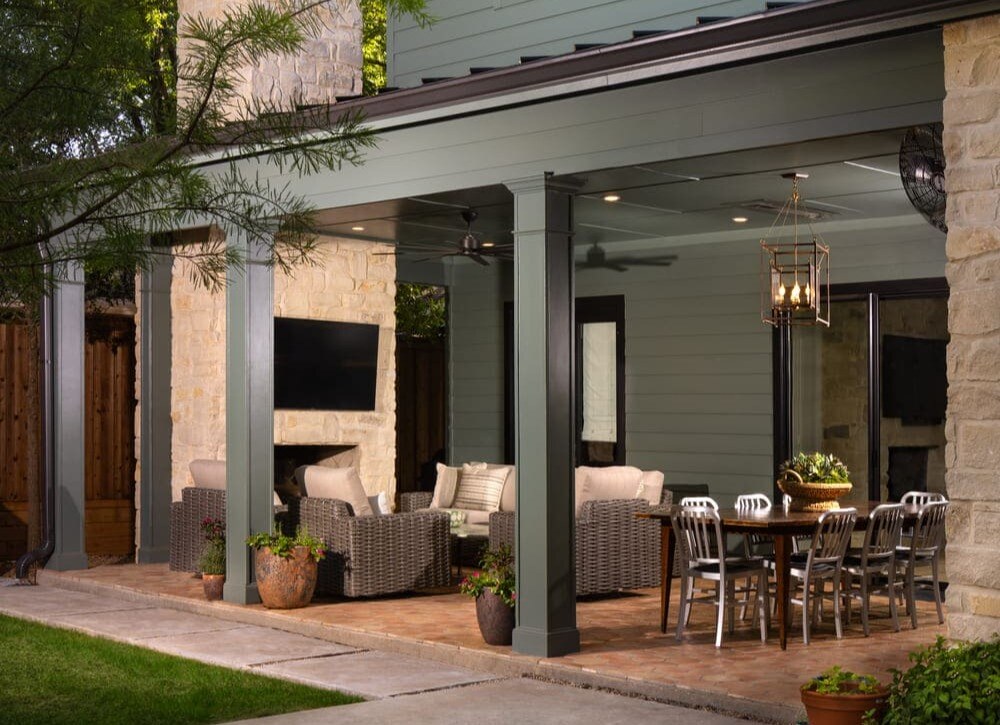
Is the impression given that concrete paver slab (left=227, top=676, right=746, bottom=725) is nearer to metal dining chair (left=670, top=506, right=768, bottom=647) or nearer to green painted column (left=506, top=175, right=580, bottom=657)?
green painted column (left=506, top=175, right=580, bottom=657)

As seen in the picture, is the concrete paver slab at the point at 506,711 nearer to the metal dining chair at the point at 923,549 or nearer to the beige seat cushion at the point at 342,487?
the metal dining chair at the point at 923,549

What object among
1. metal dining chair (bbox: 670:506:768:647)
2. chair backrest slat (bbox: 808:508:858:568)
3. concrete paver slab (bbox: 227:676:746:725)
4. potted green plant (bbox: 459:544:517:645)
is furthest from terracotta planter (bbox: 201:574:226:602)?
chair backrest slat (bbox: 808:508:858:568)

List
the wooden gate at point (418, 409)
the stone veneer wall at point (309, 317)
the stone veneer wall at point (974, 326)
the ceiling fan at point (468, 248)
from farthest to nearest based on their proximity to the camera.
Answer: the wooden gate at point (418, 409) → the stone veneer wall at point (309, 317) → the ceiling fan at point (468, 248) → the stone veneer wall at point (974, 326)

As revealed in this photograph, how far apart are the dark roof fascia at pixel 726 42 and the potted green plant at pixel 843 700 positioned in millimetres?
2588

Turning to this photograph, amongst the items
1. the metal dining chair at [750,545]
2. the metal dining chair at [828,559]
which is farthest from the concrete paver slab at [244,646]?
the metal dining chair at [828,559]

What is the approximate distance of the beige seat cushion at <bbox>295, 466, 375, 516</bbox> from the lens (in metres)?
9.49

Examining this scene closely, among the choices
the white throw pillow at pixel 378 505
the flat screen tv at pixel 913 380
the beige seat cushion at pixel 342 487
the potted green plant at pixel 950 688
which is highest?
the flat screen tv at pixel 913 380

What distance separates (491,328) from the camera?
1353 cm

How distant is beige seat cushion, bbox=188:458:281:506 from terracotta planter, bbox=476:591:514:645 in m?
3.25

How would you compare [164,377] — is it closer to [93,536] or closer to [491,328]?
[93,536]

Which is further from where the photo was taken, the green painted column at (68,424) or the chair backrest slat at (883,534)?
the green painted column at (68,424)

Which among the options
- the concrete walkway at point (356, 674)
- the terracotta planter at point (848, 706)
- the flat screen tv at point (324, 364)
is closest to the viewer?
the terracotta planter at point (848, 706)

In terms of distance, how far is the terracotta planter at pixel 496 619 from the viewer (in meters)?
7.46

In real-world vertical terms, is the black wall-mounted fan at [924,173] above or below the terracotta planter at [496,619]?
above
